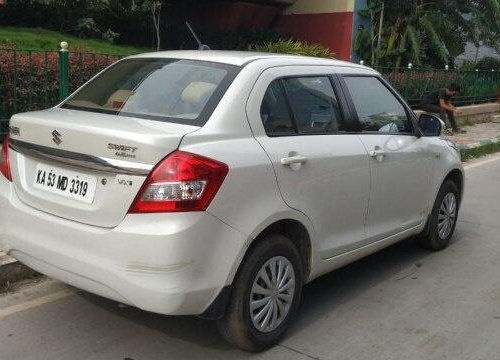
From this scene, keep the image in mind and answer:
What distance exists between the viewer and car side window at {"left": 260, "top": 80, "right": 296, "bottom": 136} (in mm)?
3584

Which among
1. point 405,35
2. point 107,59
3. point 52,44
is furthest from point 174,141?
point 405,35

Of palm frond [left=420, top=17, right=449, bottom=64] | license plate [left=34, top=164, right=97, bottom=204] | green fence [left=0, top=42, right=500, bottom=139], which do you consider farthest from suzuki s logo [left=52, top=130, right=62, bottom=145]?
palm frond [left=420, top=17, right=449, bottom=64]

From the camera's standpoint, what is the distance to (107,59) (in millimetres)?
8070

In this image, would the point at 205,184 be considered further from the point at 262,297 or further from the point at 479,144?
the point at 479,144

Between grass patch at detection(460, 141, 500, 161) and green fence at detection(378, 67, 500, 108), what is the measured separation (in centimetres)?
264

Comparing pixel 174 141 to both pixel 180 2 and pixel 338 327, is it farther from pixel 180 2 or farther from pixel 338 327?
pixel 180 2

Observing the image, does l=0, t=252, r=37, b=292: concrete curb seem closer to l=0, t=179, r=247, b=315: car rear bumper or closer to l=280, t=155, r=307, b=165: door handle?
l=0, t=179, r=247, b=315: car rear bumper

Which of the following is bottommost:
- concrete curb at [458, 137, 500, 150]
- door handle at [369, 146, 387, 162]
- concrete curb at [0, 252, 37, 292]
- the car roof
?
concrete curb at [458, 137, 500, 150]

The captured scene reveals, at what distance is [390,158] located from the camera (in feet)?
14.6

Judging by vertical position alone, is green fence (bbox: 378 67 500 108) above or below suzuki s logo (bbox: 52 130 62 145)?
below

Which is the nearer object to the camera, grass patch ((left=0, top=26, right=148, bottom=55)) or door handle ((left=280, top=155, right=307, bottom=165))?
door handle ((left=280, top=155, right=307, bottom=165))

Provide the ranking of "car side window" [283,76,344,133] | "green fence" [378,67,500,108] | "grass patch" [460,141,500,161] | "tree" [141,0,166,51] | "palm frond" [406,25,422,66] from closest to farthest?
→ "car side window" [283,76,344,133], "grass patch" [460,141,500,161], "green fence" [378,67,500,108], "tree" [141,0,166,51], "palm frond" [406,25,422,66]

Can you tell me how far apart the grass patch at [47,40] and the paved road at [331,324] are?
758 cm

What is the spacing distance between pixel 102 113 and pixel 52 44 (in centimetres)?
923
